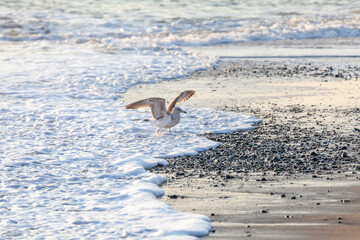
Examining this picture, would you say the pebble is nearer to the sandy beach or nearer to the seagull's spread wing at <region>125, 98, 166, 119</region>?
the sandy beach

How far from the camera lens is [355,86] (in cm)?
1302

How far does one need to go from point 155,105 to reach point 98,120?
1185 millimetres

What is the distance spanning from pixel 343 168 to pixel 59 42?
17210 millimetres

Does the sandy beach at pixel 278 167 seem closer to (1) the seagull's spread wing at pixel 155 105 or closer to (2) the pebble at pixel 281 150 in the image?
(2) the pebble at pixel 281 150

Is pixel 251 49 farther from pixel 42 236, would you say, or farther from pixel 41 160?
pixel 42 236

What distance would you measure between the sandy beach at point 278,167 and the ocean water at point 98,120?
0.34 m

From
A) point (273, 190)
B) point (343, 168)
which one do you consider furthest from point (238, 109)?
point (273, 190)

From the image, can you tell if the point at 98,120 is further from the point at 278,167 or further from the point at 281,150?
the point at 278,167

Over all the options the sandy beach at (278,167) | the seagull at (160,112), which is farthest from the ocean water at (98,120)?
the sandy beach at (278,167)

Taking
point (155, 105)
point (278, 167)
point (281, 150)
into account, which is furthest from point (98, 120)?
point (278, 167)

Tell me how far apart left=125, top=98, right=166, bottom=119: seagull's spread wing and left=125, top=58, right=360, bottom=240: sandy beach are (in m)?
1.08

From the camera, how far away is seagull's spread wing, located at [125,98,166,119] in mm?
9539

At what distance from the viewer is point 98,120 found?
33.4ft

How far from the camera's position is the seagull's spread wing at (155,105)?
31.3ft
